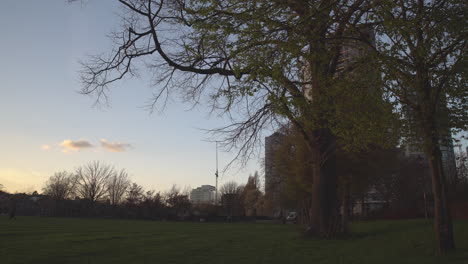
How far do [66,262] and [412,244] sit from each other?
33.4 ft

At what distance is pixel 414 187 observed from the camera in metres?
43.0

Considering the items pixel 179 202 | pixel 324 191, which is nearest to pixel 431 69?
pixel 324 191

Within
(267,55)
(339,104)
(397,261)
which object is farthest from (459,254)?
(267,55)

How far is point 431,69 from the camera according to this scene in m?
9.55

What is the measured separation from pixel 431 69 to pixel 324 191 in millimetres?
7320

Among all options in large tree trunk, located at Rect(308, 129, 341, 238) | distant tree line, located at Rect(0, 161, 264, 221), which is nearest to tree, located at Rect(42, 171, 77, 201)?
distant tree line, located at Rect(0, 161, 264, 221)

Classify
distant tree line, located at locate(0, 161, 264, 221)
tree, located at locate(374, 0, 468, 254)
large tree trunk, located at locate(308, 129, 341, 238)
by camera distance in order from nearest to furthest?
1. tree, located at locate(374, 0, 468, 254)
2. large tree trunk, located at locate(308, 129, 341, 238)
3. distant tree line, located at locate(0, 161, 264, 221)

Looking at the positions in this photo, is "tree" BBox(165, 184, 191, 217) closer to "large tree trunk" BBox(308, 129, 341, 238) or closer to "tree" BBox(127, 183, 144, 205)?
"tree" BBox(127, 183, 144, 205)

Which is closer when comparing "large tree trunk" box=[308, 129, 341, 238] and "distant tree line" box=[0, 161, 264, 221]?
"large tree trunk" box=[308, 129, 341, 238]

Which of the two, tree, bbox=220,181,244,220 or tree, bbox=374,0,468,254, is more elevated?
tree, bbox=374,0,468,254

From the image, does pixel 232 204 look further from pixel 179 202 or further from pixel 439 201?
pixel 439 201

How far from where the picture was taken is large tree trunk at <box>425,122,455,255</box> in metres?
8.75

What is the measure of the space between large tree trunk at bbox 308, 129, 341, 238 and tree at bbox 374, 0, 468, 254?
5.62 m

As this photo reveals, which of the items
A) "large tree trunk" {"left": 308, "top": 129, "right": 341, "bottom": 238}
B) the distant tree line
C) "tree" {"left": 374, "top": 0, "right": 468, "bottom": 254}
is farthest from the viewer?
the distant tree line
